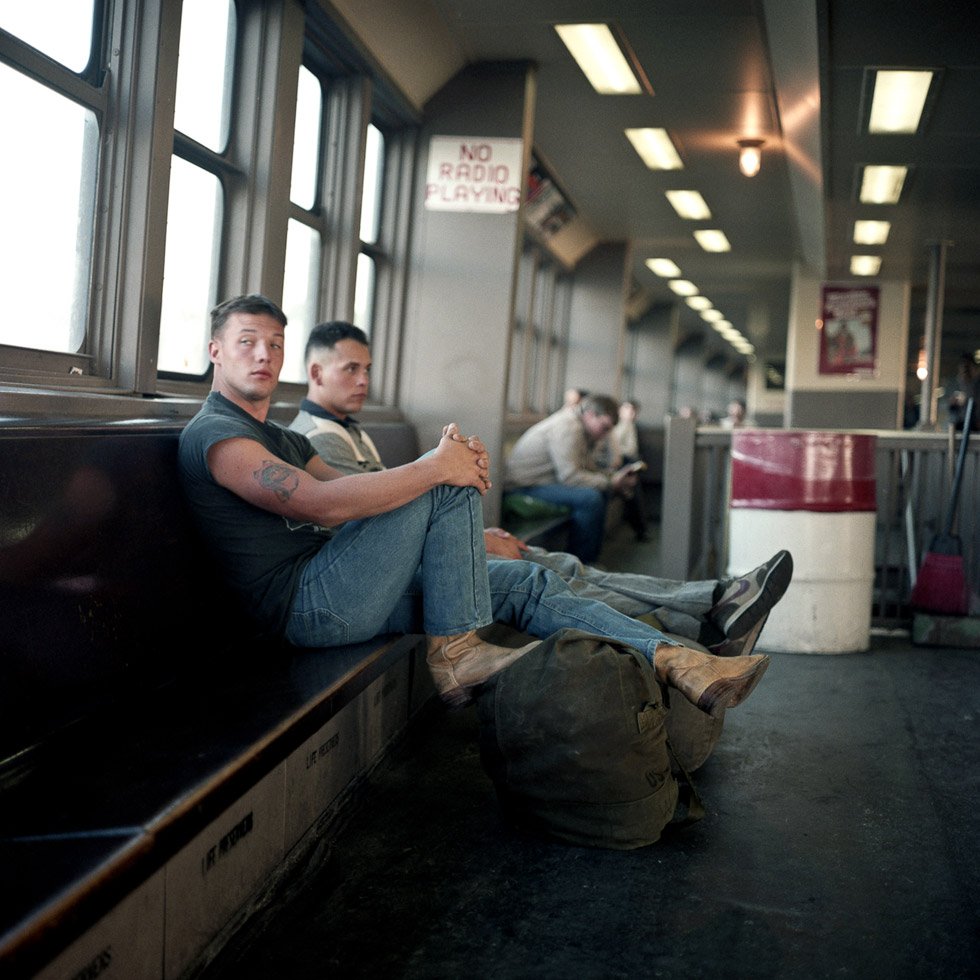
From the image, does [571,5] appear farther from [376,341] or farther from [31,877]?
[31,877]

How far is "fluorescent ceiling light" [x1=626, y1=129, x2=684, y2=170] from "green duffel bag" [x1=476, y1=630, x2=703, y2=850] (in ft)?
20.6

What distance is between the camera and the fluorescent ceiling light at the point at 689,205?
955cm

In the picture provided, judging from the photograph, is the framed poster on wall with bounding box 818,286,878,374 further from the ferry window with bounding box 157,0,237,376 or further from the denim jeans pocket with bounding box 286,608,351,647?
the denim jeans pocket with bounding box 286,608,351,647

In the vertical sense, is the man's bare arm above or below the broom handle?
below

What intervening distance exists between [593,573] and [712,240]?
917 centimetres

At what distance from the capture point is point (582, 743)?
226 centimetres

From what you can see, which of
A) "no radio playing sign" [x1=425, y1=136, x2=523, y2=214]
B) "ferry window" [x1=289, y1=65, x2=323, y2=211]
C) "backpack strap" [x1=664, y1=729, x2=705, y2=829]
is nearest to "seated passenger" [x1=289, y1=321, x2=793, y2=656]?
"backpack strap" [x1=664, y1=729, x2=705, y2=829]

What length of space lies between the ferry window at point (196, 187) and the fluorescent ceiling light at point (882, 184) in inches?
210

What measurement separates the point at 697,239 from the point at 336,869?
10.5 meters

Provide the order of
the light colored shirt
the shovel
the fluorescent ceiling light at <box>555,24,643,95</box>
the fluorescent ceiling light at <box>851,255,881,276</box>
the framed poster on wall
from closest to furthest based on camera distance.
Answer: the shovel → the fluorescent ceiling light at <box>555,24,643,95</box> → the light colored shirt → the fluorescent ceiling light at <box>851,255,881,276</box> → the framed poster on wall

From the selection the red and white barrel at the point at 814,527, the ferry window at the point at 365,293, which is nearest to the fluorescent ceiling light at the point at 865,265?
the ferry window at the point at 365,293

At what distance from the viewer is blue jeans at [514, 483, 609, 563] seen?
7.05m

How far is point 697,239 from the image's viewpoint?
11609 millimetres

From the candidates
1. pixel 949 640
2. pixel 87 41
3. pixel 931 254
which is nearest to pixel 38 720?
pixel 87 41
